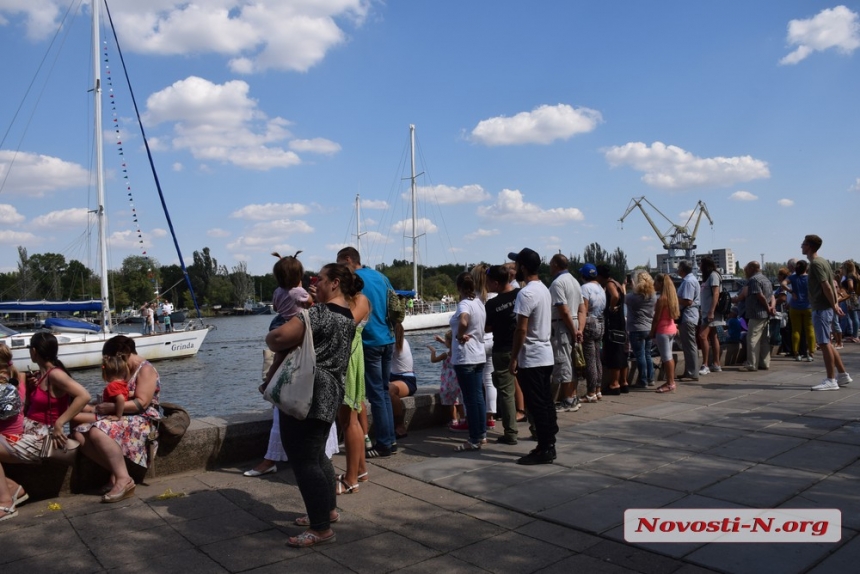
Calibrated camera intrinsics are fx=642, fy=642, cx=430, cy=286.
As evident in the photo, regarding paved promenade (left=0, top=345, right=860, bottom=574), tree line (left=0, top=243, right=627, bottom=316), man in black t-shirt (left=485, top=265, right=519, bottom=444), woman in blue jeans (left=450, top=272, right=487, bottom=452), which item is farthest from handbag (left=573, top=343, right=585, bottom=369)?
tree line (left=0, top=243, right=627, bottom=316)

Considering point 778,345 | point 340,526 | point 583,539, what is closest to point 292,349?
point 340,526

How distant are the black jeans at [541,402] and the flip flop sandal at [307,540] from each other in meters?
2.12

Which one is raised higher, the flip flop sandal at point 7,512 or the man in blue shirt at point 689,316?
the man in blue shirt at point 689,316

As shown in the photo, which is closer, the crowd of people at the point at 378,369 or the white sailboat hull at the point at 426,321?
the crowd of people at the point at 378,369

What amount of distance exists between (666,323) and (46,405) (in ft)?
23.8

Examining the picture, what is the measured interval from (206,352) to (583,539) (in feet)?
127

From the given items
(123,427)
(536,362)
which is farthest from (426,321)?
(123,427)

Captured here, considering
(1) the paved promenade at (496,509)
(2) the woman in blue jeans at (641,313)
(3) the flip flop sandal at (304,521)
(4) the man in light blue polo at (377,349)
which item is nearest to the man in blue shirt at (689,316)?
(2) the woman in blue jeans at (641,313)

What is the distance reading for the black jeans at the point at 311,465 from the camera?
376cm

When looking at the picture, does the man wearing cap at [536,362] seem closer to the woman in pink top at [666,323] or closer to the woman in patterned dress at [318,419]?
the woman in patterned dress at [318,419]

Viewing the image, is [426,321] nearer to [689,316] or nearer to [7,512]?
[689,316]

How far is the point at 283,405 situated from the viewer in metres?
3.71

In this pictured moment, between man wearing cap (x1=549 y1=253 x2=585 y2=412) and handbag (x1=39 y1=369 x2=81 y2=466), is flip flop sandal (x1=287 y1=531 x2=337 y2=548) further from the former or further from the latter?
man wearing cap (x1=549 y1=253 x2=585 y2=412)

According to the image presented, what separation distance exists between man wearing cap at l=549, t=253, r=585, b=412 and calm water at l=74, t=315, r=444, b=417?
226 inches
